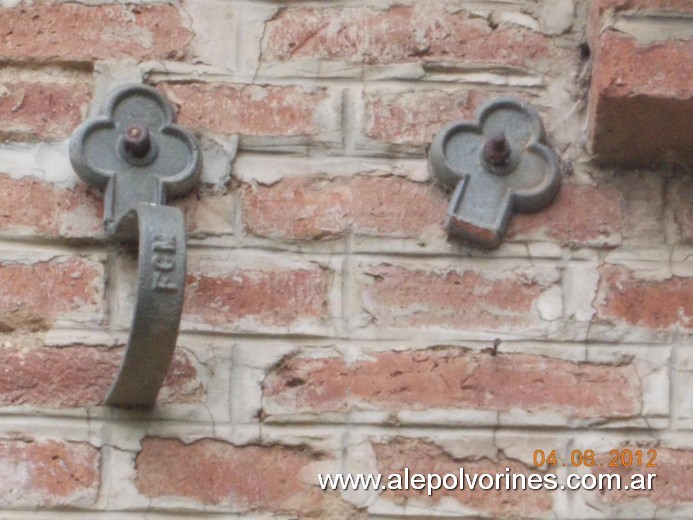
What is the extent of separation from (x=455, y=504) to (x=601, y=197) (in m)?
0.42

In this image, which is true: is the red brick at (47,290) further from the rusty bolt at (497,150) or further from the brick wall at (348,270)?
the rusty bolt at (497,150)

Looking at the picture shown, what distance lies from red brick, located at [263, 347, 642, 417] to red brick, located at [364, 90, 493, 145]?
0.27 meters

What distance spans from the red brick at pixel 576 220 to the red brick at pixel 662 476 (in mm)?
255

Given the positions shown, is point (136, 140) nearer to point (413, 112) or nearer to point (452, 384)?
point (413, 112)

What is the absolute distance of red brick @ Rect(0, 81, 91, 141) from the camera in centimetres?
175

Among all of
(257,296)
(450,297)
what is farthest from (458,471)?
(257,296)

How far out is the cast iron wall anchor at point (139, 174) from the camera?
156cm

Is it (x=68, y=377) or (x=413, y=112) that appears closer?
(x=68, y=377)

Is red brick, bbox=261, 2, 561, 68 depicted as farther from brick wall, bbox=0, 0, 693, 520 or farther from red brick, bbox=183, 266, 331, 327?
red brick, bbox=183, 266, 331, 327

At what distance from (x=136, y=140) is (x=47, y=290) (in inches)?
7.9

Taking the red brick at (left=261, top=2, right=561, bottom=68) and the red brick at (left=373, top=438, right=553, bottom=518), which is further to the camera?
the red brick at (left=261, top=2, right=561, bottom=68)

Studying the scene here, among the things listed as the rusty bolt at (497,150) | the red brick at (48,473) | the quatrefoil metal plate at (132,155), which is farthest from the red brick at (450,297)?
the red brick at (48,473)

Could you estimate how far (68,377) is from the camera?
1.66 m

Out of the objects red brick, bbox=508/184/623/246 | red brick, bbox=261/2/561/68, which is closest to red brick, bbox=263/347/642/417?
red brick, bbox=508/184/623/246
